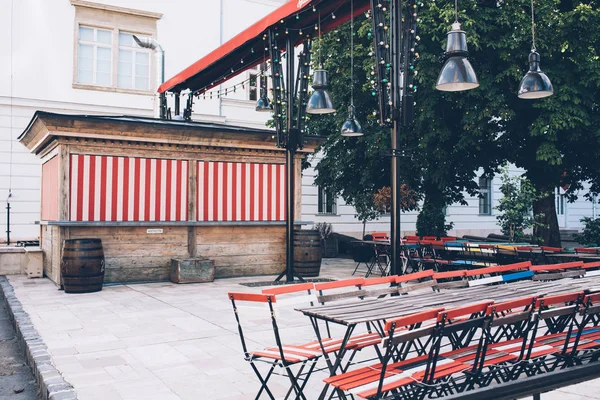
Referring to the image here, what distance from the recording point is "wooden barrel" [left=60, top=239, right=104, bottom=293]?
9.55 meters

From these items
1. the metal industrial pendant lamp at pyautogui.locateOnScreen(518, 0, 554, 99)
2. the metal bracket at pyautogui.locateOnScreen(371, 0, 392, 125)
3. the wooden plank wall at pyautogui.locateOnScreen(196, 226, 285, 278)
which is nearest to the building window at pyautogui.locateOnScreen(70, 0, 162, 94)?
the wooden plank wall at pyautogui.locateOnScreen(196, 226, 285, 278)

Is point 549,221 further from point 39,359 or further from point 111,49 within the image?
point 111,49

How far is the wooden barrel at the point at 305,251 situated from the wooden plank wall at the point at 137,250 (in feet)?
7.51

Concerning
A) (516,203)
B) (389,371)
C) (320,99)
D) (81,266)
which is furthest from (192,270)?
(389,371)

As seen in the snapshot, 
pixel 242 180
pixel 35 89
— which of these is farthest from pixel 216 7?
pixel 242 180

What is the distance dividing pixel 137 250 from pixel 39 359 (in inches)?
229

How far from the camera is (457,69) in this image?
5.68 m

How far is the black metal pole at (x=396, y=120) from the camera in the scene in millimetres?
6688

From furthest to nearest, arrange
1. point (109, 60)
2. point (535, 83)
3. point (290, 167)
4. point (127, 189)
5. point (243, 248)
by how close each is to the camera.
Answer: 1. point (109, 60)
2. point (243, 248)
3. point (127, 189)
4. point (290, 167)
5. point (535, 83)

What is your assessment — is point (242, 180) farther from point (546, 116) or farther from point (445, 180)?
point (546, 116)

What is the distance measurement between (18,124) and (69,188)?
26.0 ft

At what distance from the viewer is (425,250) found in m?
11.6

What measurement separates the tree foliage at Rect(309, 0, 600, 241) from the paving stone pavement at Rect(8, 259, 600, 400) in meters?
5.30

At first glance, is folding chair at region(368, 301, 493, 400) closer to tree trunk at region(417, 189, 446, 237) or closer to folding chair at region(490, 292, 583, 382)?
folding chair at region(490, 292, 583, 382)
